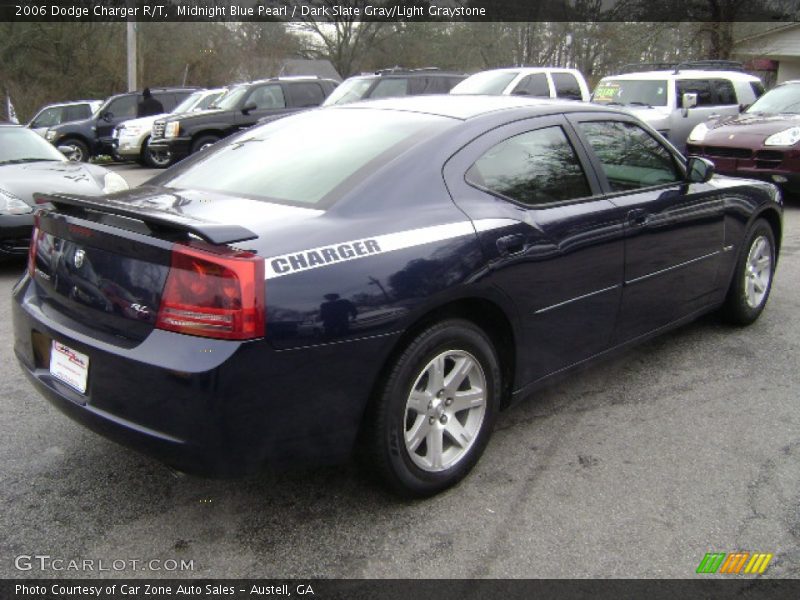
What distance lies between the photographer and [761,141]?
10.0m

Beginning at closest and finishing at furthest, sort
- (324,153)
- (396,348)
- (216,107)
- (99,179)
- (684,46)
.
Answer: (396,348) < (324,153) < (99,179) < (216,107) < (684,46)

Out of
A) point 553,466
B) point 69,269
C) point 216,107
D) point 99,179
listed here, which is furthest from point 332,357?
point 216,107

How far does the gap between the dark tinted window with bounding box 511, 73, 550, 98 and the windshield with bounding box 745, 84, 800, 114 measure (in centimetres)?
353

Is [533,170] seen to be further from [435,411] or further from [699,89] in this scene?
[699,89]

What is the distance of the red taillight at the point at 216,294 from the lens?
93.4 inches

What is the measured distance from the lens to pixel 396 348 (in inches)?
109

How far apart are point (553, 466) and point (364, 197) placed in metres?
1.46

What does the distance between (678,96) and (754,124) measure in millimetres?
2684

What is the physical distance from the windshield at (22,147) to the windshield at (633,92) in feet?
29.2

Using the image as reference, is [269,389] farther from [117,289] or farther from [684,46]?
[684,46]

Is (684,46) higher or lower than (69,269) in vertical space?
higher

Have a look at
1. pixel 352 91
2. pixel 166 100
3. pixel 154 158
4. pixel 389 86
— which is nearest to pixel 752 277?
pixel 389 86

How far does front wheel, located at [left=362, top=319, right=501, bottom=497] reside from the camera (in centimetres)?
277

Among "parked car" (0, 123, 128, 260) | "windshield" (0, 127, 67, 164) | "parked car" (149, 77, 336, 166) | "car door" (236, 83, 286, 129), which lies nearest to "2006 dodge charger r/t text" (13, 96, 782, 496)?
"parked car" (0, 123, 128, 260)
